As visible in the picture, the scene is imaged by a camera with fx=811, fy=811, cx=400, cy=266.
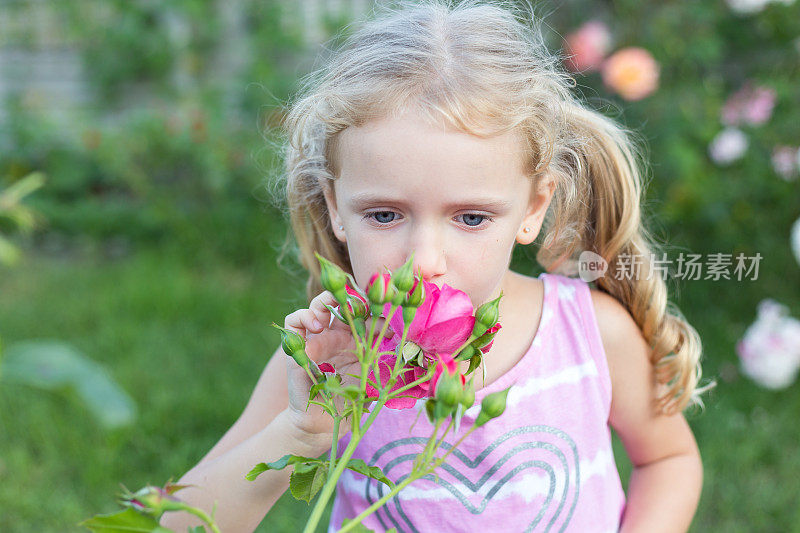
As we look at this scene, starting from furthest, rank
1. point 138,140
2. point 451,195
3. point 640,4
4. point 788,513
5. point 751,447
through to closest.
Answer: point 138,140 < point 640,4 < point 751,447 < point 788,513 < point 451,195

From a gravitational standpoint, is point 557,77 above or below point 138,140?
above

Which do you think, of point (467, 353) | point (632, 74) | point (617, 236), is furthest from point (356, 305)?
point (632, 74)

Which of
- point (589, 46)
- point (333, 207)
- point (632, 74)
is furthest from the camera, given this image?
point (589, 46)

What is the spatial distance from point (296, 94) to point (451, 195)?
1.77 feet

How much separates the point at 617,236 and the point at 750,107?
2062 mm

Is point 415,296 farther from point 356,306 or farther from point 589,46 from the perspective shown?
point 589,46

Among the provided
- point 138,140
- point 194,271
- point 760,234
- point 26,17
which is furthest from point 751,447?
point 26,17

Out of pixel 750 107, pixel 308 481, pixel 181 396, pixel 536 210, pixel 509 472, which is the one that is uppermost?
pixel 536 210

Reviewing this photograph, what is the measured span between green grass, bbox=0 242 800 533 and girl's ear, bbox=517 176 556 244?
2.35 feet

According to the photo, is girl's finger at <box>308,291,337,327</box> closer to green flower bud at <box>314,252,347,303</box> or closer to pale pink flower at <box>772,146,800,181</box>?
green flower bud at <box>314,252,347,303</box>

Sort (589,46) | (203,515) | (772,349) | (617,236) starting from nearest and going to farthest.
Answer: (203,515), (617,236), (772,349), (589,46)

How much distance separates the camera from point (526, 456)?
Result: 3.94ft

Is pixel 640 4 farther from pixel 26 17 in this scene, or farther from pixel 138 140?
pixel 26 17

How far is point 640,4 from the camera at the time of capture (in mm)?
3541
